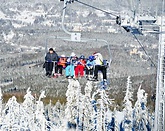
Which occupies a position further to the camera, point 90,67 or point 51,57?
point 90,67

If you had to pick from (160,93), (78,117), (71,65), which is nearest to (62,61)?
(71,65)

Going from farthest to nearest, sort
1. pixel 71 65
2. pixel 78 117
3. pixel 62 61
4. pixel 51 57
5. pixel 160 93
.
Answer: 1. pixel 78 117
2. pixel 71 65
3. pixel 62 61
4. pixel 51 57
5. pixel 160 93

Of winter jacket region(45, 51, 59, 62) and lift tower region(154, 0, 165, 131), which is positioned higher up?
winter jacket region(45, 51, 59, 62)

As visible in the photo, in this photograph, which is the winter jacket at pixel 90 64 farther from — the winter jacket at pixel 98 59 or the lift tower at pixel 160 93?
the lift tower at pixel 160 93

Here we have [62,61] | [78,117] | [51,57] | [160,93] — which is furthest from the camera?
[78,117]

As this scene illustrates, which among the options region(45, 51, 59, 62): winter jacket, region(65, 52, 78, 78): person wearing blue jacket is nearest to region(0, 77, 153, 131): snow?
region(65, 52, 78, 78): person wearing blue jacket

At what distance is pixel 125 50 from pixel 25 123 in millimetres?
82639

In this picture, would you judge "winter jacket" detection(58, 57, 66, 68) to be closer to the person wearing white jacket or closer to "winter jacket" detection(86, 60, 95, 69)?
"winter jacket" detection(86, 60, 95, 69)

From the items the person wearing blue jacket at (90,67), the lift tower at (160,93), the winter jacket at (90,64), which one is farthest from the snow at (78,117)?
the lift tower at (160,93)

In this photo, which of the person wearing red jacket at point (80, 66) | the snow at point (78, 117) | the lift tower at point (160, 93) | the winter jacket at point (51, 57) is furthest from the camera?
the snow at point (78, 117)

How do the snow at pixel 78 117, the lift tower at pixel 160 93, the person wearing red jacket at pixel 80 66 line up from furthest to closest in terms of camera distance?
the snow at pixel 78 117
the person wearing red jacket at pixel 80 66
the lift tower at pixel 160 93

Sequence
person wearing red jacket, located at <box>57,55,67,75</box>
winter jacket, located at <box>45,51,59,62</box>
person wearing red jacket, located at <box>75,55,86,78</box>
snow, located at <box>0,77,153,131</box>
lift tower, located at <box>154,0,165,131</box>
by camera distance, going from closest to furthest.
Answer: lift tower, located at <box>154,0,165,131</box>, winter jacket, located at <box>45,51,59,62</box>, person wearing red jacket, located at <box>57,55,67,75</box>, person wearing red jacket, located at <box>75,55,86,78</box>, snow, located at <box>0,77,153,131</box>

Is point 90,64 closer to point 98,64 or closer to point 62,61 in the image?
point 98,64

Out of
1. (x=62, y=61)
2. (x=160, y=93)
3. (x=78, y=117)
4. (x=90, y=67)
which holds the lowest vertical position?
(x=78, y=117)
